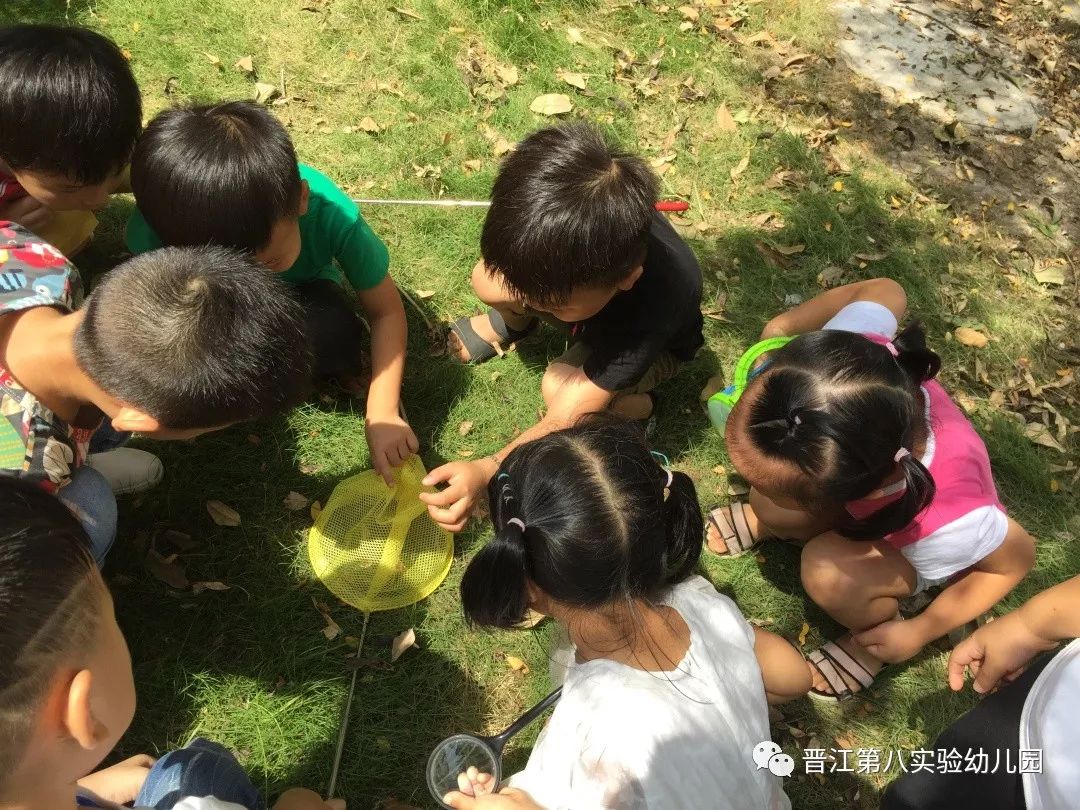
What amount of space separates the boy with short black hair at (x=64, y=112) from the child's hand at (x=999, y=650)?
275 cm

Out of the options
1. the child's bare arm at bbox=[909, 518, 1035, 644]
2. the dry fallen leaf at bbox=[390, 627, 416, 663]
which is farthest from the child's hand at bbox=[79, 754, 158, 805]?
the child's bare arm at bbox=[909, 518, 1035, 644]

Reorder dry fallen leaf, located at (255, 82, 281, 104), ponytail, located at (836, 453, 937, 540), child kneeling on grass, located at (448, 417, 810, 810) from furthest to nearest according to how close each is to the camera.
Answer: dry fallen leaf, located at (255, 82, 281, 104) < ponytail, located at (836, 453, 937, 540) < child kneeling on grass, located at (448, 417, 810, 810)

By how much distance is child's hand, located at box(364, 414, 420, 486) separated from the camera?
2459 mm

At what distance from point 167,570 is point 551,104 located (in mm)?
2636

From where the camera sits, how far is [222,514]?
2.58 meters

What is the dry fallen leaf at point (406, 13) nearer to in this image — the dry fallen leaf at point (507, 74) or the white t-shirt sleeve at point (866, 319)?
the dry fallen leaf at point (507, 74)

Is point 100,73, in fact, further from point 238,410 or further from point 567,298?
point 567,298

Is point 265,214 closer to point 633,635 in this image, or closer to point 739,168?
point 633,635

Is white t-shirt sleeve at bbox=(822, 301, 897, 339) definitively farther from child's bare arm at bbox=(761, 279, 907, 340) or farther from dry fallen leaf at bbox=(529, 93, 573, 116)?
dry fallen leaf at bbox=(529, 93, 573, 116)

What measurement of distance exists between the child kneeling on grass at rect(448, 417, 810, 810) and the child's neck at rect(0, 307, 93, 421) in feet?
3.46

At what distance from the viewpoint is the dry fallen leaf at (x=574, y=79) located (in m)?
3.72

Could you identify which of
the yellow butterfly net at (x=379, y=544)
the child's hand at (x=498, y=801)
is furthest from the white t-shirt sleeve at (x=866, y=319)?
the child's hand at (x=498, y=801)

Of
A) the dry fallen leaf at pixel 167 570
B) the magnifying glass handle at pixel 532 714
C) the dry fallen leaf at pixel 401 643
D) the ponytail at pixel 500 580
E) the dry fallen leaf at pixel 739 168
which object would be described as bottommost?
the dry fallen leaf at pixel 401 643

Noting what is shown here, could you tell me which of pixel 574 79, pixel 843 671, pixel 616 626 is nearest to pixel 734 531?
pixel 843 671
